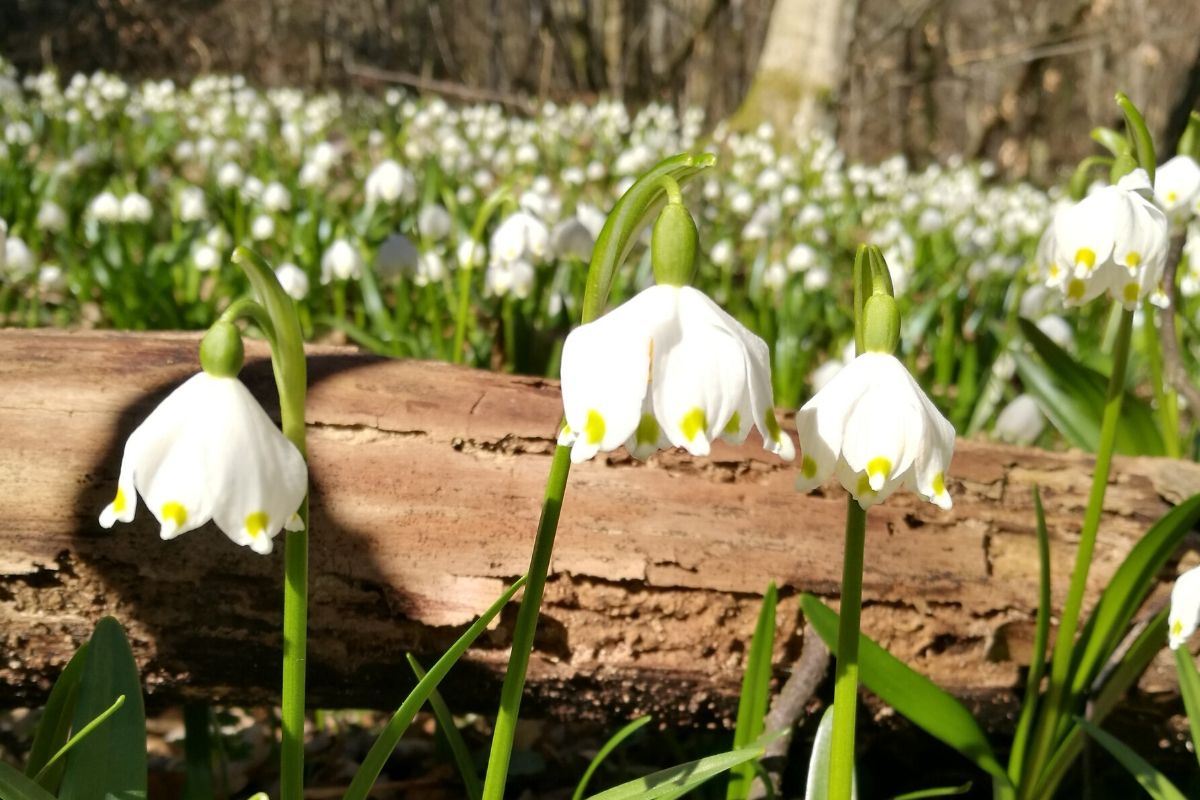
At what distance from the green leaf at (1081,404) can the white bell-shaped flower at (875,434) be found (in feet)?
4.86

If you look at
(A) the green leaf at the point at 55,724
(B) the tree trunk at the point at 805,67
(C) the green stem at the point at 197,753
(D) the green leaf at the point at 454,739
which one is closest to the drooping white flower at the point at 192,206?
(C) the green stem at the point at 197,753

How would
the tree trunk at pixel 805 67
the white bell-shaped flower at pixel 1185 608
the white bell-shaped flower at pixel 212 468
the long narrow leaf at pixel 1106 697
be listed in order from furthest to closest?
the tree trunk at pixel 805 67, the long narrow leaf at pixel 1106 697, the white bell-shaped flower at pixel 1185 608, the white bell-shaped flower at pixel 212 468

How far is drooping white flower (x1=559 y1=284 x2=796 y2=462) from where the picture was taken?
923 millimetres

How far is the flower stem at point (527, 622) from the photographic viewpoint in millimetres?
1082

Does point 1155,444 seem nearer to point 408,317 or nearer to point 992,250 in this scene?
point 408,317

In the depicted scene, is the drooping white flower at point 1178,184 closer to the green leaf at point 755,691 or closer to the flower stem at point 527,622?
the green leaf at point 755,691

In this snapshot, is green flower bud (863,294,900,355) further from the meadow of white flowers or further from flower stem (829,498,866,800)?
the meadow of white flowers

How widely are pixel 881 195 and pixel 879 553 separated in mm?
6272

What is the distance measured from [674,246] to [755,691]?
797 millimetres

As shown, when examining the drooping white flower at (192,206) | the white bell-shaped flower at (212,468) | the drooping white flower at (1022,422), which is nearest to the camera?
the white bell-shaped flower at (212,468)

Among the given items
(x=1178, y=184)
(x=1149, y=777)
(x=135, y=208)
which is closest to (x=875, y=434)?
(x=1149, y=777)

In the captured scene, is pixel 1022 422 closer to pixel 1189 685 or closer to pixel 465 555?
pixel 1189 685

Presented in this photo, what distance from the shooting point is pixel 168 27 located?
41.7ft

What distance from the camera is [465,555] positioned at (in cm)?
170
